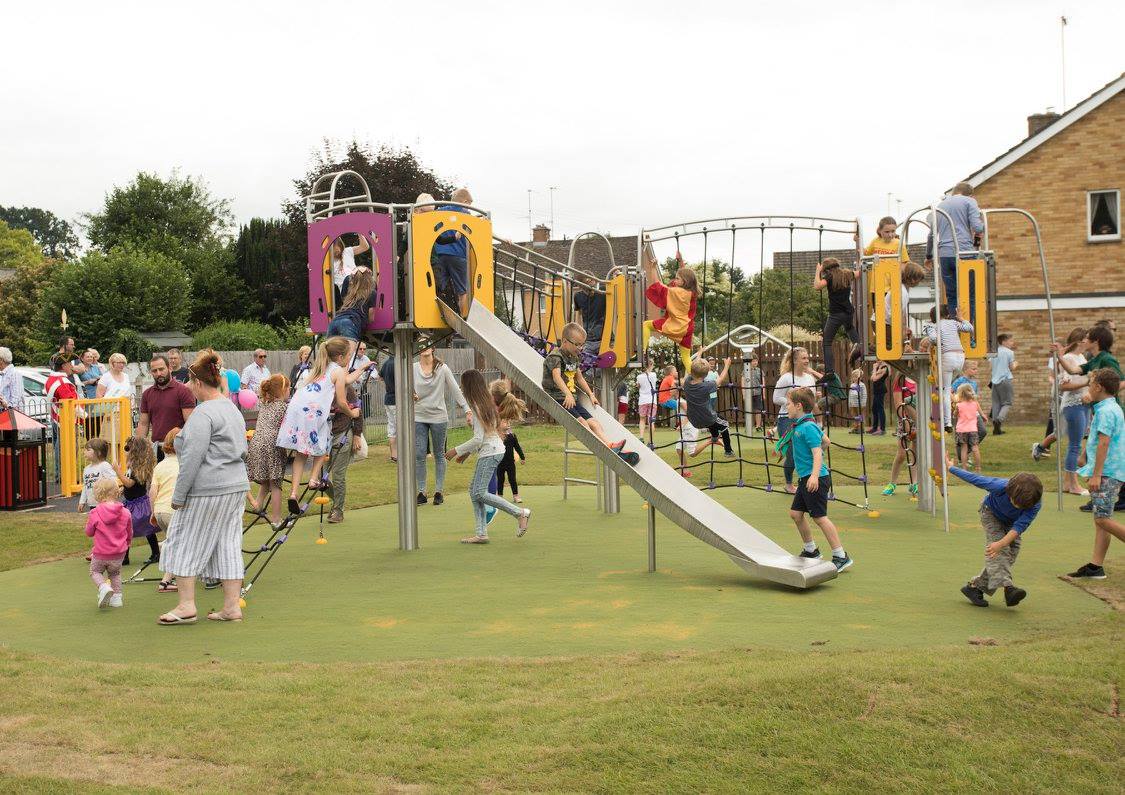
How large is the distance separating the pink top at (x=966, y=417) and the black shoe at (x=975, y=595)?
8893mm

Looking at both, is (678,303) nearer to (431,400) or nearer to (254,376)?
(431,400)

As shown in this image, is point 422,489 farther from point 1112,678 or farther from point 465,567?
point 1112,678

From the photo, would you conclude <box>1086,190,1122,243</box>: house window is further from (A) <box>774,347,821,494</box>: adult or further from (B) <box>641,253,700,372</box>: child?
(B) <box>641,253,700,372</box>: child

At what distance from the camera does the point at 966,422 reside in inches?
656

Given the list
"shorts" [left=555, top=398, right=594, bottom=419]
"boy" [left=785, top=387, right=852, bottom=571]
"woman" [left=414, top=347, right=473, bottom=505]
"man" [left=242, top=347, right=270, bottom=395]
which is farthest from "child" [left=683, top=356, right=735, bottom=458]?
"man" [left=242, top=347, right=270, bottom=395]

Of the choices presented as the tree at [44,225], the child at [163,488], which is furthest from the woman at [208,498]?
the tree at [44,225]

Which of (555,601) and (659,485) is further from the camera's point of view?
(659,485)

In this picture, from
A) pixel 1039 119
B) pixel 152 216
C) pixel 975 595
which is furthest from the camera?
pixel 152 216

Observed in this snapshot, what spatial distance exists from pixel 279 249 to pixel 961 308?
4652 centimetres

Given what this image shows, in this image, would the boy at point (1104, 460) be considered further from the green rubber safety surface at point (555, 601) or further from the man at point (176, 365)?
the man at point (176, 365)

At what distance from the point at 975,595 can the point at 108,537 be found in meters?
6.35

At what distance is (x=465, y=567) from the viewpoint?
10258mm

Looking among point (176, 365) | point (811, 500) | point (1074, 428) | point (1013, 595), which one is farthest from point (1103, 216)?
point (1013, 595)

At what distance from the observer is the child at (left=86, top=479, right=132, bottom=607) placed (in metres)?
8.29
